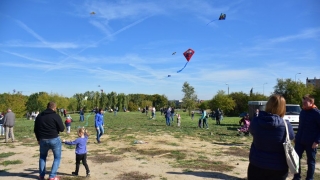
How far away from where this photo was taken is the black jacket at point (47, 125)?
6.13 m

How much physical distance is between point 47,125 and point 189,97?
48.0 m

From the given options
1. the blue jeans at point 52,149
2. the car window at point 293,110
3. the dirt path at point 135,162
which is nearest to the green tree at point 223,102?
the car window at point 293,110

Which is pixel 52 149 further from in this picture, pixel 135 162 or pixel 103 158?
pixel 103 158

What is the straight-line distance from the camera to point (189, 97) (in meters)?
53.3

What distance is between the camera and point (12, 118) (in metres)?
13.5

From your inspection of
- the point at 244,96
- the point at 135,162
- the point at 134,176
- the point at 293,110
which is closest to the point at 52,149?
the point at 134,176

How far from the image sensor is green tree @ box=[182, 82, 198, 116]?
171ft

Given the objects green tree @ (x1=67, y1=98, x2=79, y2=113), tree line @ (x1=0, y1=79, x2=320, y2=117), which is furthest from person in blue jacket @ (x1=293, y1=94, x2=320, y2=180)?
green tree @ (x1=67, y1=98, x2=79, y2=113)

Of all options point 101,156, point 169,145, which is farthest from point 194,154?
point 101,156

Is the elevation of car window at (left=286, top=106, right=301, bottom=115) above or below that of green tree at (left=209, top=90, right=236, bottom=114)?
below

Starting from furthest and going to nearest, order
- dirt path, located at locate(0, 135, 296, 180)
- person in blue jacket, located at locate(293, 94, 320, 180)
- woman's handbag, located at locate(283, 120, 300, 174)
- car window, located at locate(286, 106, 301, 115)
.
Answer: car window, located at locate(286, 106, 301, 115), dirt path, located at locate(0, 135, 296, 180), person in blue jacket, located at locate(293, 94, 320, 180), woman's handbag, located at locate(283, 120, 300, 174)

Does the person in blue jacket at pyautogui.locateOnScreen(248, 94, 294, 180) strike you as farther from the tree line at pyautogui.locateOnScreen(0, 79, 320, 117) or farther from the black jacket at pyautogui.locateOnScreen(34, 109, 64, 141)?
the tree line at pyautogui.locateOnScreen(0, 79, 320, 117)

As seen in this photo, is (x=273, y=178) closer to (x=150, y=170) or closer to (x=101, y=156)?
(x=150, y=170)

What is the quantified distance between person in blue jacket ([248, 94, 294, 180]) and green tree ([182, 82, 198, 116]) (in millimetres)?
49106
